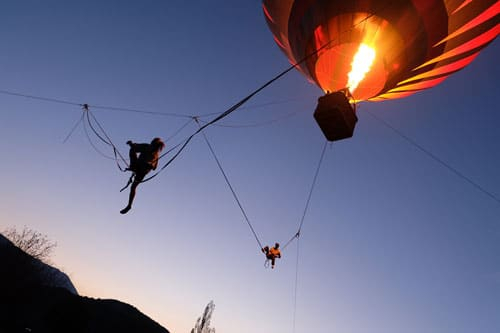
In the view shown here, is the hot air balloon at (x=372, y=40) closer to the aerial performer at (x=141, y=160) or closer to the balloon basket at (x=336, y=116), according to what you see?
the balloon basket at (x=336, y=116)

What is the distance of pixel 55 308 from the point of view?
25812 millimetres

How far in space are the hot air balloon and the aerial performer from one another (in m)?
2.89

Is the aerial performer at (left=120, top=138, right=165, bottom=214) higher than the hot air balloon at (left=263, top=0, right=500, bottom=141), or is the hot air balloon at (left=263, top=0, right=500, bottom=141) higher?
the hot air balloon at (left=263, top=0, right=500, bottom=141)

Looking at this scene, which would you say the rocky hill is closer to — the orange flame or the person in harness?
the person in harness

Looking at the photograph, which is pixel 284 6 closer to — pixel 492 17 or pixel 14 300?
pixel 492 17

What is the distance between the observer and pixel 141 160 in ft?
17.3

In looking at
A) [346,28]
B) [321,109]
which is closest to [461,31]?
[346,28]

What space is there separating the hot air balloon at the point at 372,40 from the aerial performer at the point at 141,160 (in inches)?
114

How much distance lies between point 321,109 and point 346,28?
1807mm

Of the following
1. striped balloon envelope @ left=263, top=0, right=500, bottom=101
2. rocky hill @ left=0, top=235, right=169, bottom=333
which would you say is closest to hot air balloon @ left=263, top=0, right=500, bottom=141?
striped balloon envelope @ left=263, top=0, right=500, bottom=101

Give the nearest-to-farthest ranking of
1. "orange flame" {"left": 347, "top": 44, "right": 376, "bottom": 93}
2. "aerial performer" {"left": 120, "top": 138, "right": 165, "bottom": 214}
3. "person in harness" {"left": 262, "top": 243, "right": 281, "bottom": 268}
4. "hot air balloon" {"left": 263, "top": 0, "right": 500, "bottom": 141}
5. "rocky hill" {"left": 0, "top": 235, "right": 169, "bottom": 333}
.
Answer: "aerial performer" {"left": 120, "top": 138, "right": 165, "bottom": 214}, "hot air balloon" {"left": 263, "top": 0, "right": 500, "bottom": 141}, "orange flame" {"left": 347, "top": 44, "right": 376, "bottom": 93}, "person in harness" {"left": 262, "top": 243, "right": 281, "bottom": 268}, "rocky hill" {"left": 0, "top": 235, "right": 169, "bottom": 333}

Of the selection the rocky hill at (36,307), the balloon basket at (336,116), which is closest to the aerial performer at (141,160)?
the balloon basket at (336,116)

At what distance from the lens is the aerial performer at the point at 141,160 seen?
17.4ft

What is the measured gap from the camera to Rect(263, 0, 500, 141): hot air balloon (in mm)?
5727
